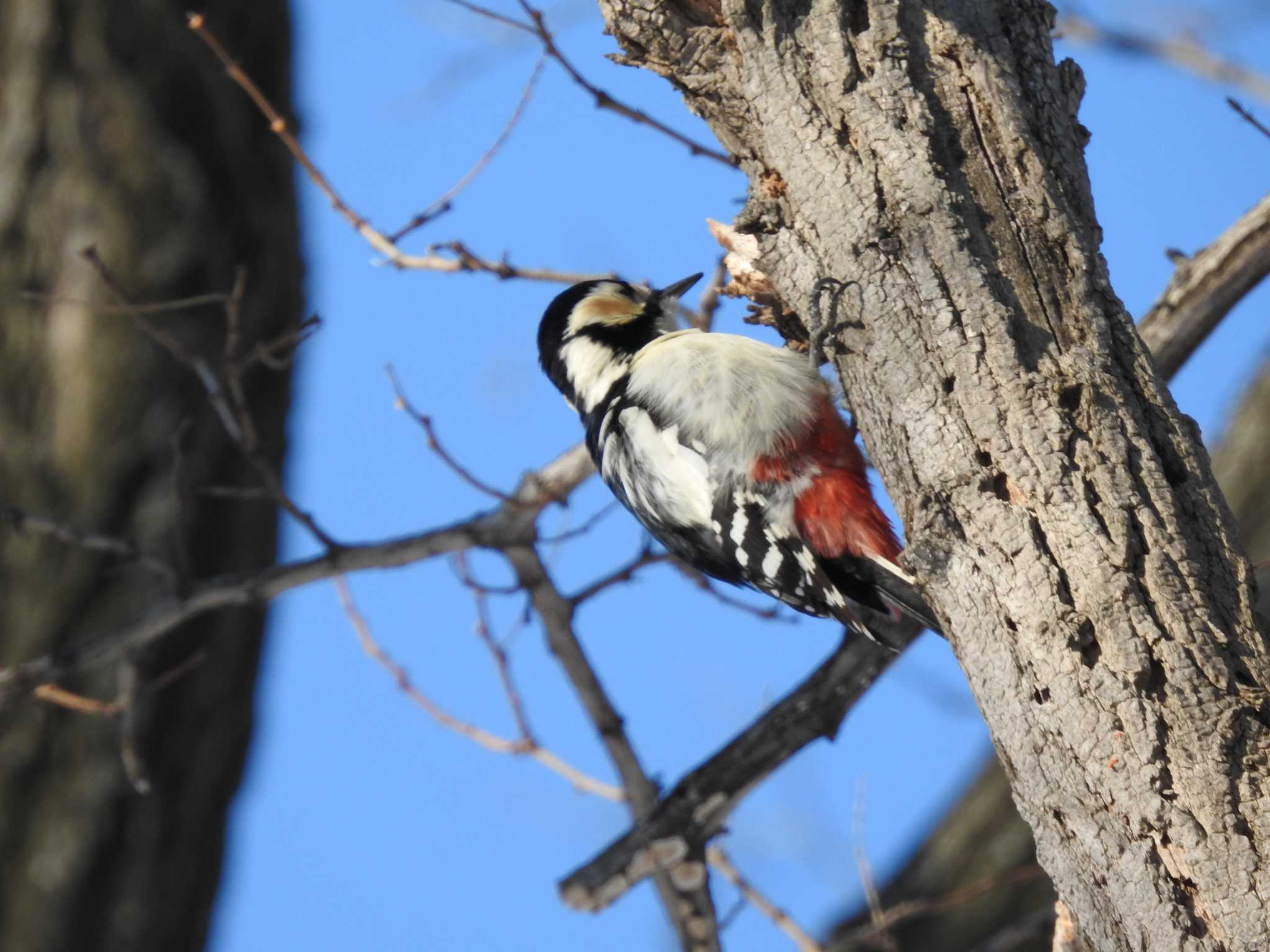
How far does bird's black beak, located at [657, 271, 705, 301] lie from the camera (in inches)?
145

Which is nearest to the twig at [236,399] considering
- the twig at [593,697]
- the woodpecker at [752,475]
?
the twig at [593,697]

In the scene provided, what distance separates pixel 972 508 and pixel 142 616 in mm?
2063

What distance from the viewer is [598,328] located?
362cm

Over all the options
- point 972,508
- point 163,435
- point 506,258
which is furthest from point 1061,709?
point 163,435

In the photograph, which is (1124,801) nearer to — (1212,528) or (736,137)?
(1212,528)

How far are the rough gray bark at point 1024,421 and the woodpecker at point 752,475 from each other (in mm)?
740

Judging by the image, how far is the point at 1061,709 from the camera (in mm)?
1873

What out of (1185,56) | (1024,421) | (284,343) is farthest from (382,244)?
Answer: (1185,56)

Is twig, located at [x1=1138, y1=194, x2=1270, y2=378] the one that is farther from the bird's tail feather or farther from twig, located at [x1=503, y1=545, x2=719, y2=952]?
twig, located at [x1=503, y1=545, x2=719, y2=952]

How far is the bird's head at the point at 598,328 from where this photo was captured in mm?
3553

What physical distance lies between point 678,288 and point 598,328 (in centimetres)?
27

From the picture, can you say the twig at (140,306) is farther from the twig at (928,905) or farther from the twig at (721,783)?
the twig at (928,905)

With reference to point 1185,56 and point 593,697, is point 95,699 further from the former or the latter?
point 1185,56

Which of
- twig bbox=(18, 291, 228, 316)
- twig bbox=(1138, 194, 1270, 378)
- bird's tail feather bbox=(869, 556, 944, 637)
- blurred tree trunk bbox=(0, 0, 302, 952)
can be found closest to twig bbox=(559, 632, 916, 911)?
bird's tail feather bbox=(869, 556, 944, 637)
